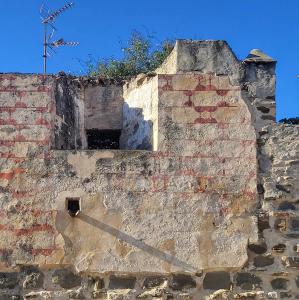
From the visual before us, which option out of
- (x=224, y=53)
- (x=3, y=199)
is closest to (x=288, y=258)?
(x=224, y=53)

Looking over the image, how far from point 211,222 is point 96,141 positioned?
221 cm

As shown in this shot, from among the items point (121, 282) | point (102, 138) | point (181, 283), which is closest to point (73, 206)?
point (121, 282)

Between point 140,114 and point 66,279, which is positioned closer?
point 66,279

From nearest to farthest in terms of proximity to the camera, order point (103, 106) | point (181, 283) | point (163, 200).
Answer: point (181, 283)
point (163, 200)
point (103, 106)

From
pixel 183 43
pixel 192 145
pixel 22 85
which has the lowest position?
pixel 192 145

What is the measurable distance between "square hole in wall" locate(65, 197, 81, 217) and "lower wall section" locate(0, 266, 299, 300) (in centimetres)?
51

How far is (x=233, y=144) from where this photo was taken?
5.83 m

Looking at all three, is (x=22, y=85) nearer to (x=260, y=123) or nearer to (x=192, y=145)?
(x=192, y=145)

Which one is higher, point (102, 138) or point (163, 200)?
point (102, 138)

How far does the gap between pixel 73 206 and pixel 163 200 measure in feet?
2.76

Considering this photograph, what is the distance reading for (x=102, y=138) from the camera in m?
7.34

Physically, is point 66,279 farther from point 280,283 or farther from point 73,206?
point 280,283

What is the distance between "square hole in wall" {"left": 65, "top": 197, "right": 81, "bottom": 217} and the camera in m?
5.68

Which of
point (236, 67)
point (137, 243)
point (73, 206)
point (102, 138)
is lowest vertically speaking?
point (137, 243)
